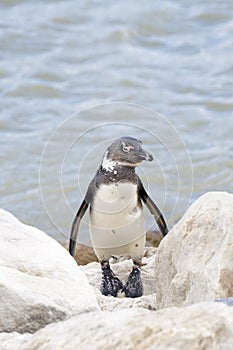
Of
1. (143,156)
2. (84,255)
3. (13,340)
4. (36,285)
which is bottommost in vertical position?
(84,255)

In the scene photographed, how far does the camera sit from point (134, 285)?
22.8 ft

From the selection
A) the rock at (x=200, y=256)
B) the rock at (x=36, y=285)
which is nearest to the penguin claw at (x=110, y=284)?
the rock at (x=200, y=256)

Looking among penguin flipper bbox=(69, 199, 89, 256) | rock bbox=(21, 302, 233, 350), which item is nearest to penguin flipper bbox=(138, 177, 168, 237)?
penguin flipper bbox=(69, 199, 89, 256)

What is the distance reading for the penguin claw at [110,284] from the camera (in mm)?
6977

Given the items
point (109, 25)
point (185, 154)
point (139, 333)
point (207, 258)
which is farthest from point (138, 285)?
point (109, 25)

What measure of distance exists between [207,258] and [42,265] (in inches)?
31.5

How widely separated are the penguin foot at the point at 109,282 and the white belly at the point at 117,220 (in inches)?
5.9

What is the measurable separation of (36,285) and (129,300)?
1.39m

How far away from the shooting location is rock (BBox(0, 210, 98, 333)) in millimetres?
4594

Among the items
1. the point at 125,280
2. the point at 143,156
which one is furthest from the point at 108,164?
the point at 125,280

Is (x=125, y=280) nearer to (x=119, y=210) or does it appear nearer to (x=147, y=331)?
(x=119, y=210)

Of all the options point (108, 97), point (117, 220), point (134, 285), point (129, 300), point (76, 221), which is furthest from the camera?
point (108, 97)

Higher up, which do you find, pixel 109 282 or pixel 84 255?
pixel 109 282

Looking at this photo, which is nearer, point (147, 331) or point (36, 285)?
point (147, 331)
